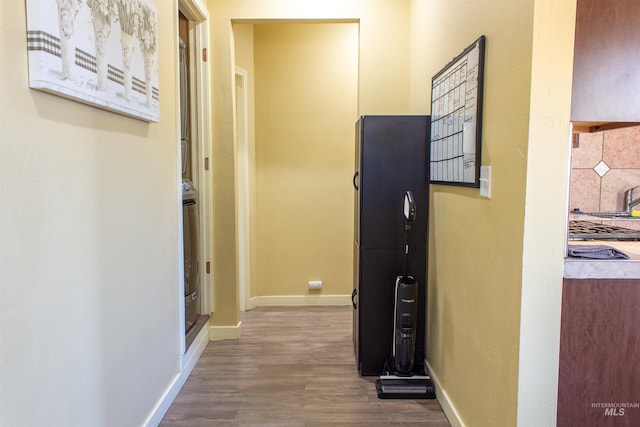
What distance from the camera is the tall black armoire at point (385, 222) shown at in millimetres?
2455

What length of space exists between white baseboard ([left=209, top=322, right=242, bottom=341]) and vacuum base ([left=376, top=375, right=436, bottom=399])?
1263mm

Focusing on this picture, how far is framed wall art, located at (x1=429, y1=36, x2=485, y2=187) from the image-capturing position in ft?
5.82

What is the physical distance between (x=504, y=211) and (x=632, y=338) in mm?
602

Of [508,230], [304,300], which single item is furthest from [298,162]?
[508,230]

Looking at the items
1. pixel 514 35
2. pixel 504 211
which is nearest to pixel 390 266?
pixel 504 211

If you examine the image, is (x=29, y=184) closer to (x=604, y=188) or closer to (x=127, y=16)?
(x=127, y=16)

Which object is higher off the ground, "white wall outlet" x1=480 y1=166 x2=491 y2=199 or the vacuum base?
"white wall outlet" x1=480 y1=166 x2=491 y2=199

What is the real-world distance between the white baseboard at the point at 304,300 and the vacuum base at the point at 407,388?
1.71 meters

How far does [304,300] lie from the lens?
163 inches

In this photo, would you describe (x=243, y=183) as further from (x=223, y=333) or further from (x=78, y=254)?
(x=78, y=254)

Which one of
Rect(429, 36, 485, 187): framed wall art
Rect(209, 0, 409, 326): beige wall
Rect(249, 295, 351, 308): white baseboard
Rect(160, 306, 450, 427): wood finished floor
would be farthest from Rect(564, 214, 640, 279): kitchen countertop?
Rect(249, 295, 351, 308): white baseboard

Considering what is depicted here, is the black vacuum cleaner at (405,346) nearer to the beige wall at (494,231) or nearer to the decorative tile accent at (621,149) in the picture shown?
the beige wall at (494,231)

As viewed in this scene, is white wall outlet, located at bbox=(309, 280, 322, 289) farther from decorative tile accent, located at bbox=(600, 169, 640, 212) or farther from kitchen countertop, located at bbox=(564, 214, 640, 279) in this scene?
kitchen countertop, located at bbox=(564, 214, 640, 279)

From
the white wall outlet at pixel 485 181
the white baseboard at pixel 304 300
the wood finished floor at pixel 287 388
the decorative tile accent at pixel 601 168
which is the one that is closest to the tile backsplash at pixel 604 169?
the decorative tile accent at pixel 601 168
